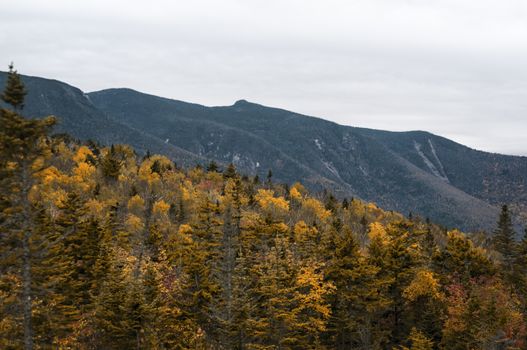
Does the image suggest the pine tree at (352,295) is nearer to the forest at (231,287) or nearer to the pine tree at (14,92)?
the forest at (231,287)

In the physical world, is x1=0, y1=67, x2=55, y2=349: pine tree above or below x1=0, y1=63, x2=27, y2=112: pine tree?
below

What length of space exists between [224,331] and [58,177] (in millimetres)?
77203

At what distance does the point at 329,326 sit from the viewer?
45312 millimetres

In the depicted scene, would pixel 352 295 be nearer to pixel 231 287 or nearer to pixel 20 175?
pixel 231 287

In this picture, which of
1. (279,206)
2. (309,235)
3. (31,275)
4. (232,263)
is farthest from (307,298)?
(279,206)

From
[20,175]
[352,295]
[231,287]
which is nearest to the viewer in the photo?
[20,175]

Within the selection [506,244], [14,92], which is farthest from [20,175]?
[506,244]

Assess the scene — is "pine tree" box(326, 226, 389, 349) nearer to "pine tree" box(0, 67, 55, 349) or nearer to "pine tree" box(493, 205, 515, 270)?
"pine tree" box(493, 205, 515, 270)

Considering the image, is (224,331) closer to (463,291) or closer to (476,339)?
(476,339)

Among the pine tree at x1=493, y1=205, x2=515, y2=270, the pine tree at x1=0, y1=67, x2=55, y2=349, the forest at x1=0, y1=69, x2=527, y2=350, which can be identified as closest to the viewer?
the pine tree at x1=0, y1=67, x2=55, y2=349

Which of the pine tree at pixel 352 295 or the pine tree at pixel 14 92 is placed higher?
the pine tree at pixel 14 92

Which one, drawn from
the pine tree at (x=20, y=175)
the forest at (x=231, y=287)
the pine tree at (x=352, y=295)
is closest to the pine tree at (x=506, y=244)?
the forest at (x=231, y=287)

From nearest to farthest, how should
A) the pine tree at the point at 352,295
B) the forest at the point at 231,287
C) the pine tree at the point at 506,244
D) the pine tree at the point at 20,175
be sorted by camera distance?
the pine tree at the point at 20,175, the forest at the point at 231,287, the pine tree at the point at 352,295, the pine tree at the point at 506,244

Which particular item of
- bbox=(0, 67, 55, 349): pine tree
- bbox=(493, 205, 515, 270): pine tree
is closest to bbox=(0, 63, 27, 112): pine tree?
bbox=(0, 67, 55, 349): pine tree
